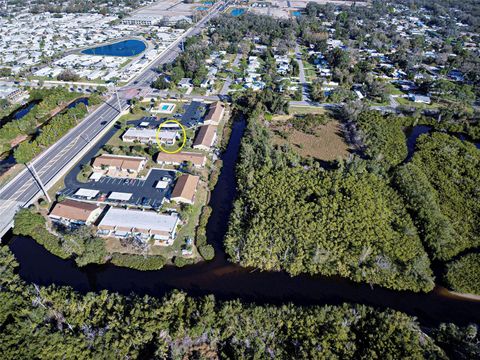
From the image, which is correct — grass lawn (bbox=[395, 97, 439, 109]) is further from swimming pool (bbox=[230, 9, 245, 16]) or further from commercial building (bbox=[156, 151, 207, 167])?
swimming pool (bbox=[230, 9, 245, 16])

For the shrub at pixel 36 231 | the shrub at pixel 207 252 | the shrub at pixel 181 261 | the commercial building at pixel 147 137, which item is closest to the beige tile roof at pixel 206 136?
the commercial building at pixel 147 137

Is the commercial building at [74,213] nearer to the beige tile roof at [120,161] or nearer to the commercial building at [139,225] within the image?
the commercial building at [139,225]

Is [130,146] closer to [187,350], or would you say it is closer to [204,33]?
[187,350]

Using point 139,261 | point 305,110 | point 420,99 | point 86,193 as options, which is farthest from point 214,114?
point 420,99

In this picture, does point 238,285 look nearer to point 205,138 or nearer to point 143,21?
point 205,138

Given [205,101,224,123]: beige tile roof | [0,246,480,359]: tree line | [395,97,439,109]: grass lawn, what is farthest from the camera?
[395,97,439,109]: grass lawn

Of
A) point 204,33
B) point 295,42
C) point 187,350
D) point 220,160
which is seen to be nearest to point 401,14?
point 295,42

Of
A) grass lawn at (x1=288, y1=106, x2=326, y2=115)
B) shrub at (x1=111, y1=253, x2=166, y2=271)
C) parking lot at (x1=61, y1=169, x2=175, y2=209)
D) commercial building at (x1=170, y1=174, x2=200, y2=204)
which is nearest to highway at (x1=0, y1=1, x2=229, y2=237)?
parking lot at (x1=61, y1=169, x2=175, y2=209)
